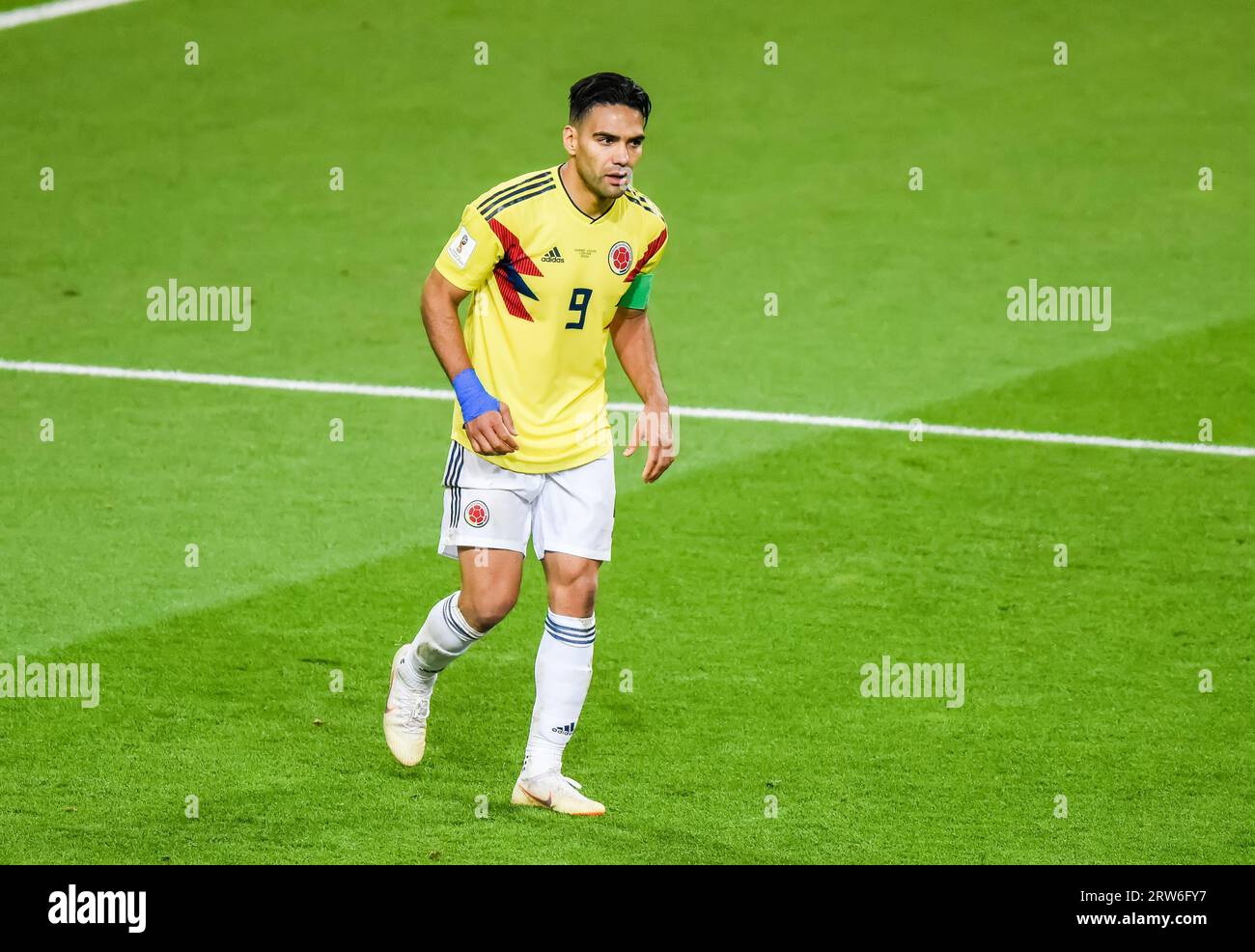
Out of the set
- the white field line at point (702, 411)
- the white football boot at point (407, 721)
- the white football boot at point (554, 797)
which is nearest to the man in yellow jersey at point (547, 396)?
the white football boot at point (554, 797)

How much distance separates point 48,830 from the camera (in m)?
6.43

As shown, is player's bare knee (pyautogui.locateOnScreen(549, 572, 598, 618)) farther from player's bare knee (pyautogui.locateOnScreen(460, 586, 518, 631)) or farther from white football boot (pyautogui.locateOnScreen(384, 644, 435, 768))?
white football boot (pyautogui.locateOnScreen(384, 644, 435, 768))

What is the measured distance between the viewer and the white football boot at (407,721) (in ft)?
23.4

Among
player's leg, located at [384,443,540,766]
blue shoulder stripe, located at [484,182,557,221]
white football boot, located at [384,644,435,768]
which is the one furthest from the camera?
white football boot, located at [384,644,435,768]

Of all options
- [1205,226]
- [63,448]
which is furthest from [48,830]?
[1205,226]

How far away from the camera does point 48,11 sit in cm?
1889

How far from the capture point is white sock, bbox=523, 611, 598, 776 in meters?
6.86

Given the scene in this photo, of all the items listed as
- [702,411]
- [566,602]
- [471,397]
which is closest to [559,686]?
[566,602]

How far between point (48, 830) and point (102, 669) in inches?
59.2

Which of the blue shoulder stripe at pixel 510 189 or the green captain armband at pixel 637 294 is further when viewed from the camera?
the green captain armband at pixel 637 294

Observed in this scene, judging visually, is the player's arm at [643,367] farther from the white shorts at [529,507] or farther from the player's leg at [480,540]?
the player's leg at [480,540]

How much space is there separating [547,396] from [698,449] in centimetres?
406

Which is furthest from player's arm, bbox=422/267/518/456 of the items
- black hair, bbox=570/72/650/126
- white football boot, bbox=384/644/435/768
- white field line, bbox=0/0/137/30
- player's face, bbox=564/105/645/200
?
white field line, bbox=0/0/137/30

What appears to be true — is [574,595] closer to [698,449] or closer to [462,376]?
[462,376]
